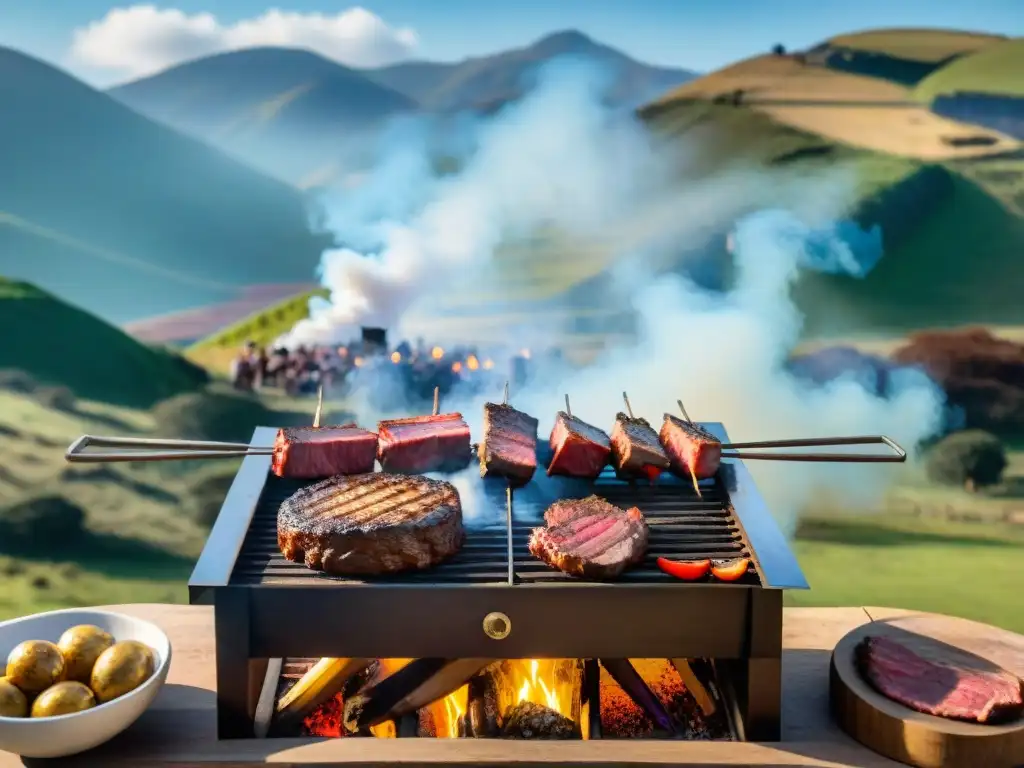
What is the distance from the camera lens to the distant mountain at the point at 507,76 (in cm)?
830

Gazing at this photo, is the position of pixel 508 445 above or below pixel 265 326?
below

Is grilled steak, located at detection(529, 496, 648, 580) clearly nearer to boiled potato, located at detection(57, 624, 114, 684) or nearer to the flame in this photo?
the flame

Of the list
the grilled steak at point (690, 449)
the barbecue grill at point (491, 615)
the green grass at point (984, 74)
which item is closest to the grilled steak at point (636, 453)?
the grilled steak at point (690, 449)

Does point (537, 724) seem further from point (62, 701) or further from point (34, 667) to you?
point (34, 667)

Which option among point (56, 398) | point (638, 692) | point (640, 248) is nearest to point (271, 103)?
point (56, 398)

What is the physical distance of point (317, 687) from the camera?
3.32 meters

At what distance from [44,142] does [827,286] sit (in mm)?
6485

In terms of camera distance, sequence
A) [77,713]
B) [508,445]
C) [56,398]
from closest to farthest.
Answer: [77,713] < [508,445] < [56,398]

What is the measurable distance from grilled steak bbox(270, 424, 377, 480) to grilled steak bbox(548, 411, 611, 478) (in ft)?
2.10

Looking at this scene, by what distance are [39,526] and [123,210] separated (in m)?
2.86

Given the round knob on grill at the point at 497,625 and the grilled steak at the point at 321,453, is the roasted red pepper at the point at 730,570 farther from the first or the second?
the grilled steak at the point at 321,453

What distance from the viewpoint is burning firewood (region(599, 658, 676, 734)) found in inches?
136

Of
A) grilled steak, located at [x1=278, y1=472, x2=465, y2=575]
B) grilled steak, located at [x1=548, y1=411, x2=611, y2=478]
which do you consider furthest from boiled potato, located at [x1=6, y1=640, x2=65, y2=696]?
grilled steak, located at [x1=548, y1=411, x2=611, y2=478]

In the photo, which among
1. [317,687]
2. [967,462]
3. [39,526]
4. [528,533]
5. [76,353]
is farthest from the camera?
[76,353]
